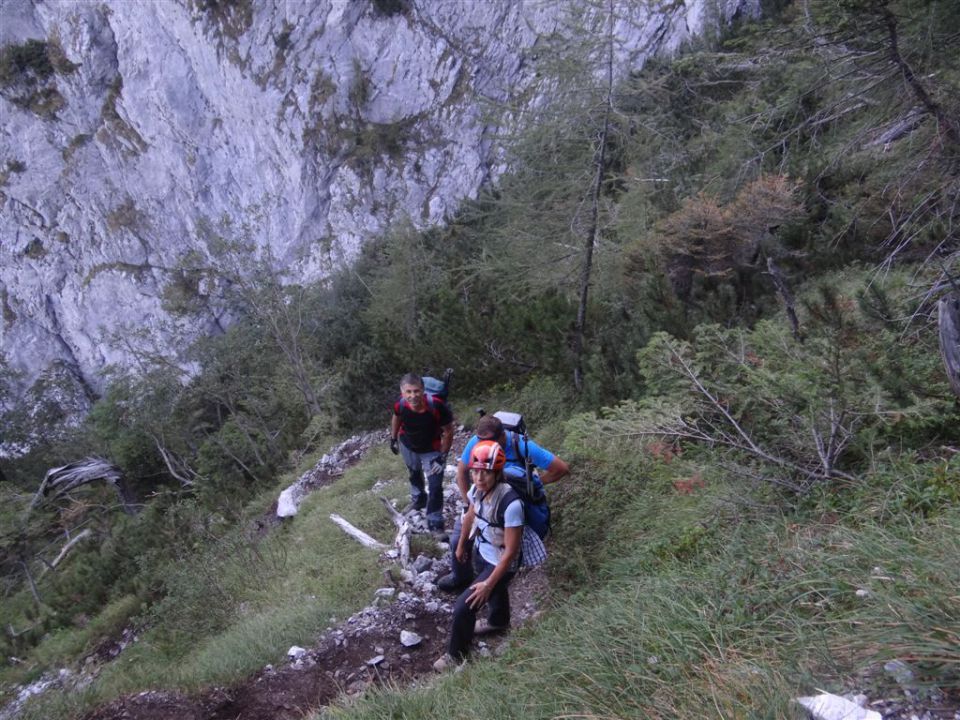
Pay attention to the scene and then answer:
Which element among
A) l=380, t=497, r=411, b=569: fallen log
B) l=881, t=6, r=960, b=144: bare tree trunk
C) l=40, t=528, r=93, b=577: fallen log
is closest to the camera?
l=881, t=6, r=960, b=144: bare tree trunk

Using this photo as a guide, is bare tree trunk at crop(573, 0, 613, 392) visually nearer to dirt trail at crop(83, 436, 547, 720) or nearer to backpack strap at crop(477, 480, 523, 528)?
dirt trail at crop(83, 436, 547, 720)

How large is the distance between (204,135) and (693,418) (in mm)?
42824

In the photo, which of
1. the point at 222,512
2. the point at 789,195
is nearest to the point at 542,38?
the point at 789,195

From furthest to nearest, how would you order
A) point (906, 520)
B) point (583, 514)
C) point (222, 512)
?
point (222, 512)
point (583, 514)
point (906, 520)

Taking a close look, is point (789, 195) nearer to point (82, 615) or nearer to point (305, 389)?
point (305, 389)

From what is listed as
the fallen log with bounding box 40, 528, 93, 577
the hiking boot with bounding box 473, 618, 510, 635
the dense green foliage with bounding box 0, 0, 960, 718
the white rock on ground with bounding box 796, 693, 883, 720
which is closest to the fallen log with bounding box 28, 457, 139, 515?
the dense green foliage with bounding box 0, 0, 960, 718

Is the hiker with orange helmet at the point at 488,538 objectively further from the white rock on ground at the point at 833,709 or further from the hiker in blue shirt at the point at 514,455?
the white rock on ground at the point at 833,709

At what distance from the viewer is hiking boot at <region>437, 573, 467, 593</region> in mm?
4719

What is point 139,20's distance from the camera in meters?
37.6

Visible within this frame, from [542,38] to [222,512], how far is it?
9.08 meters

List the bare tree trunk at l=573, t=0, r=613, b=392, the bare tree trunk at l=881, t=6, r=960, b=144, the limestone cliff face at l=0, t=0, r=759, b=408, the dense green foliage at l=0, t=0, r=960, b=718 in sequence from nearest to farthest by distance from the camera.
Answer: the dense green foliage at l=0, t=0, r=960, b=718
the bare tree trunk at l=881, t=6, r=960, b=144
the bare tree trunk at l=573, t=0, r=613, b=392
the limestone cliff face at l=0, t=0, r=759, b=408

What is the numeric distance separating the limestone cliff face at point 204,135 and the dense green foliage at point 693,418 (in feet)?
80.5

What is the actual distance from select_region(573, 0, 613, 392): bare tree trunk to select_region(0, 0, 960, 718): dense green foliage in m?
0.08

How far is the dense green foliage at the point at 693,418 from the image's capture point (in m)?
2.54
